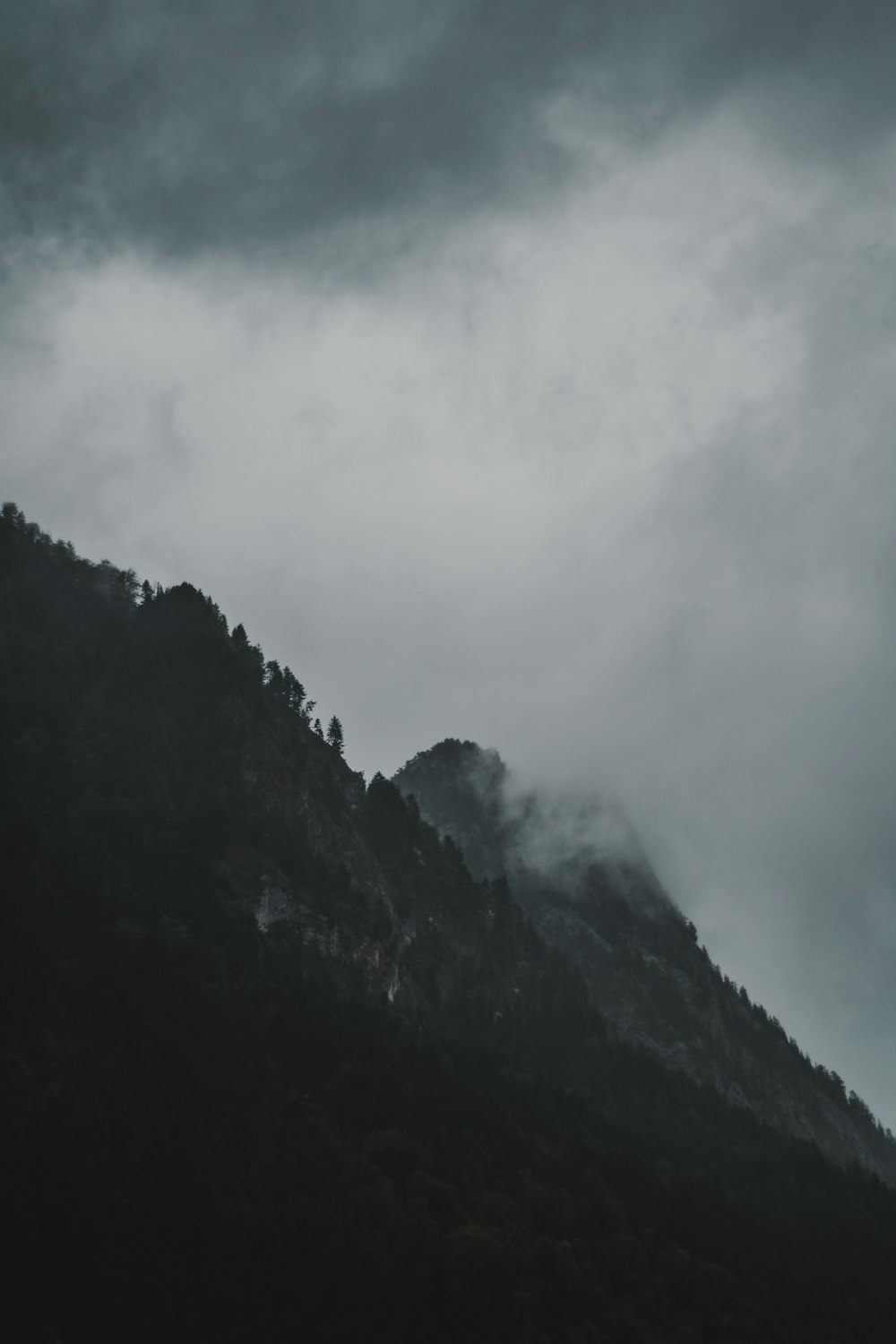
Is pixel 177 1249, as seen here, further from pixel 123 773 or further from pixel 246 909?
pixel 123 773

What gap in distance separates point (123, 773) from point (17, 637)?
1506 inches

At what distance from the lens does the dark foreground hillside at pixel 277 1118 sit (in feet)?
283

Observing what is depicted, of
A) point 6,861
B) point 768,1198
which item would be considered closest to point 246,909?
point 6,861

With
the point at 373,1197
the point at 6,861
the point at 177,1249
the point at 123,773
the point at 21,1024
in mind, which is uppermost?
the point at 123,773

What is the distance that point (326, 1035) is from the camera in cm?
13700

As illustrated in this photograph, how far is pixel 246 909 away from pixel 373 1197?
6629cm

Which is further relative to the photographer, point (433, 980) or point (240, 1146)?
point (433, 980)

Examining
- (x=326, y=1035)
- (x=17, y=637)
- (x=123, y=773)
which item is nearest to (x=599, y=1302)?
(x=326, y=1035)

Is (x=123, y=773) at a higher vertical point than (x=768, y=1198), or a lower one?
higher

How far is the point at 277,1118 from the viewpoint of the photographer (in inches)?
4469

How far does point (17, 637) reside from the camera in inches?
7259

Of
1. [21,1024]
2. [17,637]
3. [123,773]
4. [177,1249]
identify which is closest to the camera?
[177,1249]

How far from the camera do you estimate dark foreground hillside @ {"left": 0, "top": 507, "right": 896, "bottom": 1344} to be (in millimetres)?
86375

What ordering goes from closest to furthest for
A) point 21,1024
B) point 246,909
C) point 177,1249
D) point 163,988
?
point 177,1249, point 21,1024, point 163,988, point 246,909
